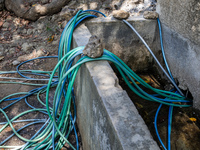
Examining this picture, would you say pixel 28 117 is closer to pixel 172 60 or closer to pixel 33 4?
pixel 172 60

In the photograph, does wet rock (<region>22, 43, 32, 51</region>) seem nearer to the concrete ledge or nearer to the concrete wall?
the concrete ledge

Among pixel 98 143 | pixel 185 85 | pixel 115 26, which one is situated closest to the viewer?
pixel 98 143

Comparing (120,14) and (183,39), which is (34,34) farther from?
(183,39)

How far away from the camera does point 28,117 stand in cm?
328

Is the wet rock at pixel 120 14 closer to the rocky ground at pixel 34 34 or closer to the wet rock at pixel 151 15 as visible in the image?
the wet rock at pixel 151 15

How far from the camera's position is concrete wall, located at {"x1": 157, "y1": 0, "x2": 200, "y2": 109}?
99.8 inches

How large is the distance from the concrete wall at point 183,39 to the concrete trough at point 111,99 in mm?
377

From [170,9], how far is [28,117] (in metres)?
2.64

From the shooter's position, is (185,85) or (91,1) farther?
(91,1)

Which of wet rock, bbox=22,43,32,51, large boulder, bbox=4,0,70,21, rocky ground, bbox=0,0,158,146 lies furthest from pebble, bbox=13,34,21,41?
large boulder, bbox=4,0,70,21

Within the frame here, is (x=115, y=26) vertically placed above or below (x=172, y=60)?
above

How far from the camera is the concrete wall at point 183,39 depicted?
2.54m

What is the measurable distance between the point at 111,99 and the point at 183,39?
1606 mm

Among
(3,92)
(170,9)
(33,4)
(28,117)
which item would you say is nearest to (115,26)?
(170,9)
